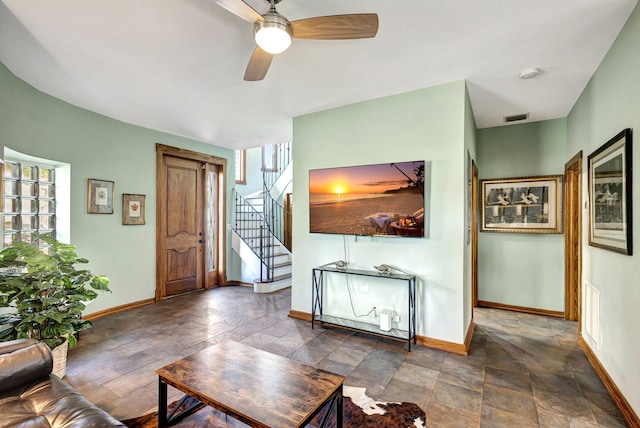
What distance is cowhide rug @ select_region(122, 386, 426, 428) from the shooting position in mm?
1999

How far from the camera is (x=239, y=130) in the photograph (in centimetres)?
483

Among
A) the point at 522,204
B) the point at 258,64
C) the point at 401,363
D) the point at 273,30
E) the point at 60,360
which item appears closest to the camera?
the point at 273,30

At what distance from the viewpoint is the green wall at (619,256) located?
202 centimetres

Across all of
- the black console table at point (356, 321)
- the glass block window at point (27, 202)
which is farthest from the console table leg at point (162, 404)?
the glass block window at point (27, 202)

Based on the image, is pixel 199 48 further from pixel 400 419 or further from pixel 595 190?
pixel 595 190

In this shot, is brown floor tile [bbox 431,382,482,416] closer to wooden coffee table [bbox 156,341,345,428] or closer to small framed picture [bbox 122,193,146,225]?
wooden coffee table [bbox 156,341,345,428]

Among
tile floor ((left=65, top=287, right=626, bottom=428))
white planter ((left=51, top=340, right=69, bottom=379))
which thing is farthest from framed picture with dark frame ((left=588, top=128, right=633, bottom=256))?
white planter ((left=51, top=340, right=69, bottom=379))

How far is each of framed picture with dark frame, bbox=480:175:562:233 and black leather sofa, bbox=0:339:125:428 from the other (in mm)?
4792

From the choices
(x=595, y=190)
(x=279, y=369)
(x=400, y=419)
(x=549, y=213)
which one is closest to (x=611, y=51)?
(x=595, y=190)

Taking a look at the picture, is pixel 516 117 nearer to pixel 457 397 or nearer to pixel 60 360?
pixel 457 397

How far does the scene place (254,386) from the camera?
168 cm

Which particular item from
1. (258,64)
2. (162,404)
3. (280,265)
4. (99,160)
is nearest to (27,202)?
(99,160)

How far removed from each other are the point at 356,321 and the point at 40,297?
2911 mm

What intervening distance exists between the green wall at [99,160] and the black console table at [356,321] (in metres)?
2.73
